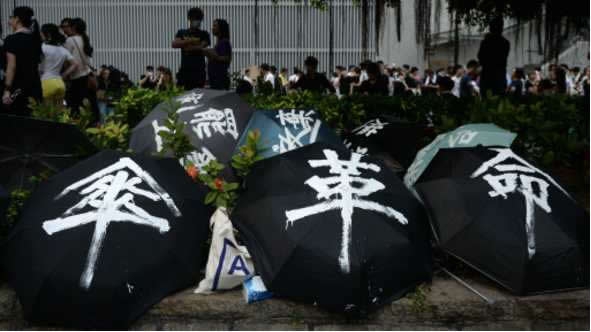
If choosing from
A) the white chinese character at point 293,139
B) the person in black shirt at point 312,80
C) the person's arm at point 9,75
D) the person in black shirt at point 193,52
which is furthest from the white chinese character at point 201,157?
the person in black shirt at point 312,80

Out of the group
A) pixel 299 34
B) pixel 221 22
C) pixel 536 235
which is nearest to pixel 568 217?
pixel 536 235

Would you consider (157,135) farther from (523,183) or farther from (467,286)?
(523,183)

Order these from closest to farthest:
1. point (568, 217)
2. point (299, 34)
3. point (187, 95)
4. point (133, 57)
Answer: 1. point (568, 217)
2. point (187, 95)
3. point (299, 34)
4. point (133, 57)

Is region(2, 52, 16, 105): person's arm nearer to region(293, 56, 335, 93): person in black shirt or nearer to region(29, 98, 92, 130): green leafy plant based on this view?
region(29, 98, 92, 130): green leafy plant

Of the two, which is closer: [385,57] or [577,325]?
[577,325]

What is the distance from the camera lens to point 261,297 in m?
3.77

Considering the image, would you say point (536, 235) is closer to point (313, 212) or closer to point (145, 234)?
point (313, 212)

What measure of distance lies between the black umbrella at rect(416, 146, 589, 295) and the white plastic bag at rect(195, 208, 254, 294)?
4.00ft

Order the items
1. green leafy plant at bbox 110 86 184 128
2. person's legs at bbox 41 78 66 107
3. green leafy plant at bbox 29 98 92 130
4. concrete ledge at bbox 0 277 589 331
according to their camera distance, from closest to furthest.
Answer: concrete ledge at bbox 0 277 589 331, green leafy plant at bbox 29 98 92 130, green leafy plant at bbox 110 86 184 128, person's legs at bbox 41 78 66 107

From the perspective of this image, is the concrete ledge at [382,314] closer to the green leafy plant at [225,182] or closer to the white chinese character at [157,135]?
the green leafy plant at [225,182]

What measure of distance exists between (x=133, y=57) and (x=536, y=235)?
2538 centimetres

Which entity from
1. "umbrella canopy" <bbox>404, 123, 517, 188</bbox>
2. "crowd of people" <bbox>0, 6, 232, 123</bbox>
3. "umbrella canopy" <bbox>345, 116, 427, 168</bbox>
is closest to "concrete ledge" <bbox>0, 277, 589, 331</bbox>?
"umbrella canopy" <bbox>404, 123, 517, 188</bbox>

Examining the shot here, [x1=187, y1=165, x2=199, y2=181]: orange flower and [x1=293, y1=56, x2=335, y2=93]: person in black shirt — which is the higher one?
[x1=293, y1=56, x2=335, y2=93]: person in black shirt

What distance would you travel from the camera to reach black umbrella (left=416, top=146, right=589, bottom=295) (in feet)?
12.5
